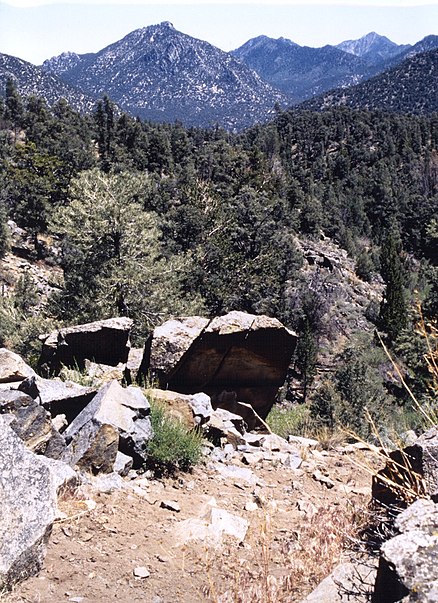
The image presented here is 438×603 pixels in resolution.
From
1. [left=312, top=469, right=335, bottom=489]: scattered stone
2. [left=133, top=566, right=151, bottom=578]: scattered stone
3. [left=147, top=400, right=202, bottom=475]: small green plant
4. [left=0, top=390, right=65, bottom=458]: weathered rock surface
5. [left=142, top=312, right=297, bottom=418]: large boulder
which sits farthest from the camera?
[left=142, top=312, right=297, bottom=418]: large boulder

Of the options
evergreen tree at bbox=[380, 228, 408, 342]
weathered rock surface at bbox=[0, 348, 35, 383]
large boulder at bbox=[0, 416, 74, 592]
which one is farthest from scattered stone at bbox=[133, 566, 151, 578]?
evergreen tree at bbox=[380, 228, 408, 342]

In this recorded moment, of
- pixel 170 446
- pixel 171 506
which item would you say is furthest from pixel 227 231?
pixel 171 506

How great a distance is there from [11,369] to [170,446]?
216cm

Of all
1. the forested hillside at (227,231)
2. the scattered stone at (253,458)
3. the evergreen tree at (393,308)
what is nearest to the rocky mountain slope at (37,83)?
the forested hillside at (227,231)

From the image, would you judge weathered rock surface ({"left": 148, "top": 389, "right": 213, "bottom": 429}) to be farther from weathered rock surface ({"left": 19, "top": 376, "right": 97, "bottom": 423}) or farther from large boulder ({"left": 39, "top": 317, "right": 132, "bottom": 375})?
large boulder ({"left": 39, "top": 317, "right": 132, "bottom": 375})

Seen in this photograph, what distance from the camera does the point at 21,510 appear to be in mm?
3637

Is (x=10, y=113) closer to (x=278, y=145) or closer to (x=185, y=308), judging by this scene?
(x=278, y=145)

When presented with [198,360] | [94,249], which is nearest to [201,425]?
[198,360]

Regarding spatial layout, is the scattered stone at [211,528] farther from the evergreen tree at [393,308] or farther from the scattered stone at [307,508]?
the evergreen tree at [393,308]

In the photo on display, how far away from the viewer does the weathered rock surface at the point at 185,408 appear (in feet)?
22.3

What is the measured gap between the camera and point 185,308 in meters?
18.6

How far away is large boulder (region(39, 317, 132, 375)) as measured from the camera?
382 inches

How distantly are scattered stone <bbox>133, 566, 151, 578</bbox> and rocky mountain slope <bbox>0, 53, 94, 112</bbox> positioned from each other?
162 metres

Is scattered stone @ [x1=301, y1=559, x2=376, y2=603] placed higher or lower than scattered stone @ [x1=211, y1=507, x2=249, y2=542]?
higher
